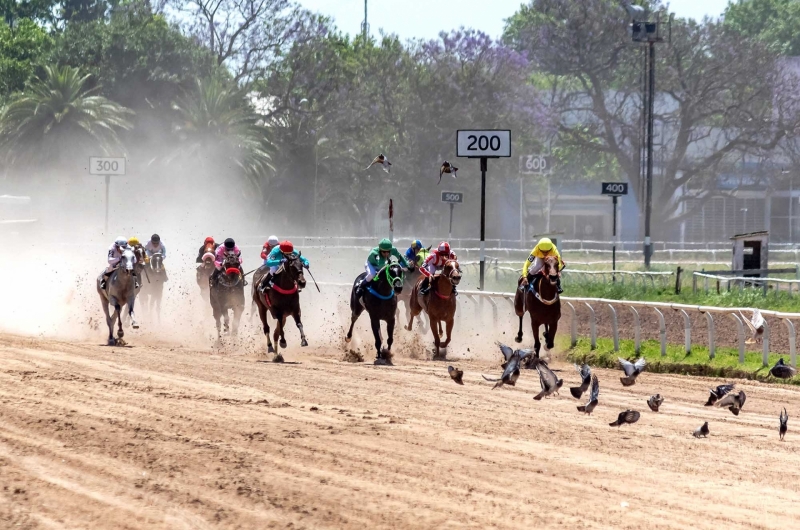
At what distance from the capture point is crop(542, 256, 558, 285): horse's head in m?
17.4

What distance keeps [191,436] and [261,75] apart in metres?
52.1

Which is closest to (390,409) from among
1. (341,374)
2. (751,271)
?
(341,374)

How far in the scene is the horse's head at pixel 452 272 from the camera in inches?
729

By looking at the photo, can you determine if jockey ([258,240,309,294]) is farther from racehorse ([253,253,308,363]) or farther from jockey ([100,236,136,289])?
jockey ([100,236,136,289])

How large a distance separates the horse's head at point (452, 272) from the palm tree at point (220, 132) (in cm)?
3496

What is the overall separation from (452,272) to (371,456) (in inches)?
359

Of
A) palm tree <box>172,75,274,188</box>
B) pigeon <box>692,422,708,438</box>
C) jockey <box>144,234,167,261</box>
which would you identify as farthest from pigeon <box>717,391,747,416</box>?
palm tree <box>172,75,274,188</box>

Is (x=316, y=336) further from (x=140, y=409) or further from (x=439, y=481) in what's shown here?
(x=439, y=481)

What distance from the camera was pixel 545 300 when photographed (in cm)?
1755

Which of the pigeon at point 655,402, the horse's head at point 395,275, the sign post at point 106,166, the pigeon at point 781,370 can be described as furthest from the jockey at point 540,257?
A: the sign post at point 106,166

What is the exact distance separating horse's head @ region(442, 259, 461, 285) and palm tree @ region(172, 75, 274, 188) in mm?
34956

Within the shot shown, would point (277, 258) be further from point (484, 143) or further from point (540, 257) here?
point (484, 143)

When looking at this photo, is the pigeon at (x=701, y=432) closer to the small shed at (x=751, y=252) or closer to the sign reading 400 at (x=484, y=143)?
the sign reading 400 at (x=484, y=143)

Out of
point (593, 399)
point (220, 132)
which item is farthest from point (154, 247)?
point (220, 132)
